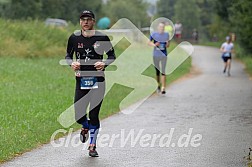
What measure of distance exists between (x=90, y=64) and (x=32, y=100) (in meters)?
7.01

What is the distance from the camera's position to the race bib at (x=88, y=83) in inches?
377

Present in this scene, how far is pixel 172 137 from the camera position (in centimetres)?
1148

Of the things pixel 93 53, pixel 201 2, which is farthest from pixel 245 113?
pixel 201 2

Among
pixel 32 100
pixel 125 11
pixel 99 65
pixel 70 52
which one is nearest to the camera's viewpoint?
pixel 99 65

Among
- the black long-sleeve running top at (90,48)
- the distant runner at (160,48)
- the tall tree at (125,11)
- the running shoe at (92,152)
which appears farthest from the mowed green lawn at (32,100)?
the tall tree at (125,11)

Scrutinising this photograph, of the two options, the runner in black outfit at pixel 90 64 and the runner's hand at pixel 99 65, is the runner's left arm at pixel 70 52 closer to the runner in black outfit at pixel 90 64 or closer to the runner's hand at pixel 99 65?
the runner in black outfit at pixel 90 64

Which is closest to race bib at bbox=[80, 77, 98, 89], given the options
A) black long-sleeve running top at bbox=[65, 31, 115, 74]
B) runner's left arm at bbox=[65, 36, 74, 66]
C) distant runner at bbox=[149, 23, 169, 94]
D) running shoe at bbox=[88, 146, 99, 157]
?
black long-sleeve running top at bbox=[65, 31, 115, 74]

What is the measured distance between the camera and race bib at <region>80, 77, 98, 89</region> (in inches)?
377

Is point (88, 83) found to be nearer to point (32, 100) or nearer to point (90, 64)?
point (90, 64)

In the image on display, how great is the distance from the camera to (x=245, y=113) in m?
15.3

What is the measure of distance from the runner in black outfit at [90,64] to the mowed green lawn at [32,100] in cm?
122

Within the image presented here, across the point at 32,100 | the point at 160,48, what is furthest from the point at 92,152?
the point at 160,48

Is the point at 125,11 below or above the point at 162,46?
below

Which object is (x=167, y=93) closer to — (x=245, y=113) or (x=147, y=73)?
(x=245, y=113)
